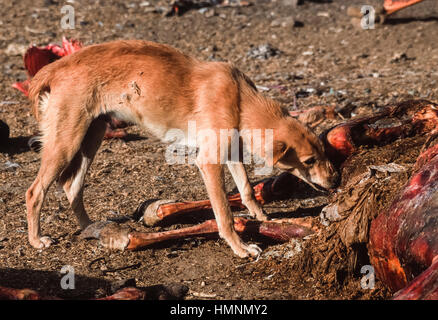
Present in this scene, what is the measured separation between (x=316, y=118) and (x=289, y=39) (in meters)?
4.86

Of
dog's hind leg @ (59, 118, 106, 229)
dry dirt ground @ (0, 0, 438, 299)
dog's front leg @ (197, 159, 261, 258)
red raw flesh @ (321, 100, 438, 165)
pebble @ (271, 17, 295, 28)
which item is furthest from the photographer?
pebble @ (271, 17, 295, 28)

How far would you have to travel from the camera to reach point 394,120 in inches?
196

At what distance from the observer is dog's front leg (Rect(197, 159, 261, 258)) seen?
14.5ft

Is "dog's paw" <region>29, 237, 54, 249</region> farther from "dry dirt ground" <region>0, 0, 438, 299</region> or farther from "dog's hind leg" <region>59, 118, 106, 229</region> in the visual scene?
"dog's hind leg" <region>59, 118, 106, 229</region>

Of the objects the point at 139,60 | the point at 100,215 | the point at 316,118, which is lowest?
the point at 100,215

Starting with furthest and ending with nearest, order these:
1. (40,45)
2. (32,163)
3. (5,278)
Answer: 1. (40,45)
2. (32,163)
3. (5,278)

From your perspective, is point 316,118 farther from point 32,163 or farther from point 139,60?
point 32,163

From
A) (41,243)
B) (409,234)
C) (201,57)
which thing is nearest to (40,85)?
(41,243)

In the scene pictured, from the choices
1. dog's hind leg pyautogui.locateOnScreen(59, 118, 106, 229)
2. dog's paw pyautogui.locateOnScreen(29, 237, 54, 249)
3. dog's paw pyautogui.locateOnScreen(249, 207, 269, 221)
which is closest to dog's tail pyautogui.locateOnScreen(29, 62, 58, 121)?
dog's hind leg pyautogui.locateOnScreen(59, 118, 106, 229)

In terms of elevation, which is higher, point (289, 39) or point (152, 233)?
point (289, 39)

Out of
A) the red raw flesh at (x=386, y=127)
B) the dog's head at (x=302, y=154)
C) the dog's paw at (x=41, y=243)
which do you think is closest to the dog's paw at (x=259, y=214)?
the dog's head at (x=302, y=154)

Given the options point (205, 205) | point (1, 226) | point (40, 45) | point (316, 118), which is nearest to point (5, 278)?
point (1, 226)

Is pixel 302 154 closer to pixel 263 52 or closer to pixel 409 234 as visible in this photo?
pixel 409 234

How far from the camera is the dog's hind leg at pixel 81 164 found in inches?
197
